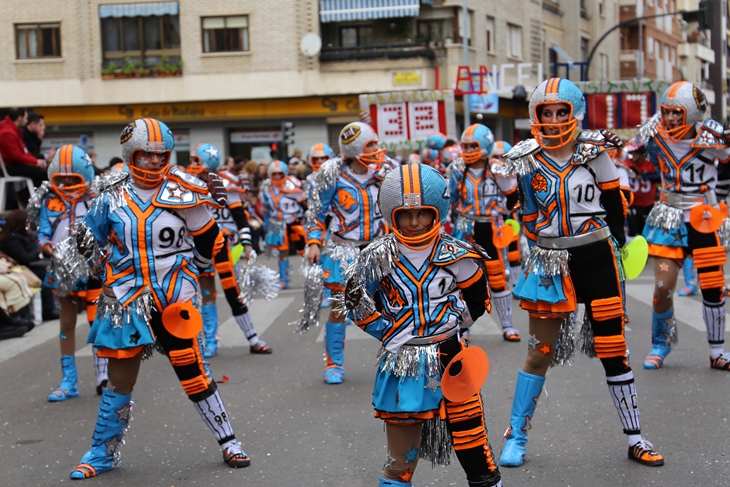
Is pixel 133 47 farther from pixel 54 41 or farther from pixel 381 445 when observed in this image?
pixel 381 445

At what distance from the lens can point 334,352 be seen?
26.5 feet

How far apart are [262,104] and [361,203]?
2675cm

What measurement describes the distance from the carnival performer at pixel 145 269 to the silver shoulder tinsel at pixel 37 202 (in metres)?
2.46

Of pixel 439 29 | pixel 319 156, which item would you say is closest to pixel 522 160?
pixel 319 156

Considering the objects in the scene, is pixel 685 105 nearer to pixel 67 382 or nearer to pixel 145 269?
pixel 145 269

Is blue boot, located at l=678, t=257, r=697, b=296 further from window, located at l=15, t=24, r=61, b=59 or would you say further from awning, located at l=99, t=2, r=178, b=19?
window, located at l=15, t=24, r=61, b=59

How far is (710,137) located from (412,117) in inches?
513

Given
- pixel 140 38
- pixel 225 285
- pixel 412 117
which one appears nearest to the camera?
pixel 225 285

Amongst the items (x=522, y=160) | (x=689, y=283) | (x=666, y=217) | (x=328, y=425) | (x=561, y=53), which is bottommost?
(x=328, y=425)

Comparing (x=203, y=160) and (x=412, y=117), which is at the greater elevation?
(x=412, y=117)

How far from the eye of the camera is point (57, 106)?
114ft

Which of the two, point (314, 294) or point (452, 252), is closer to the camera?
point (452, 252)

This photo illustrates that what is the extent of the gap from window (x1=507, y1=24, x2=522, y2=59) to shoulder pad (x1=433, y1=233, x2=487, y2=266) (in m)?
34.3

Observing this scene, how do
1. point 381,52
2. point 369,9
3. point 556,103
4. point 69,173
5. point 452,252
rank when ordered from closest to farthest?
1. point 452,252
2. point 556,103
3. point 69,173
4. point 381,52
5. point 369,9
